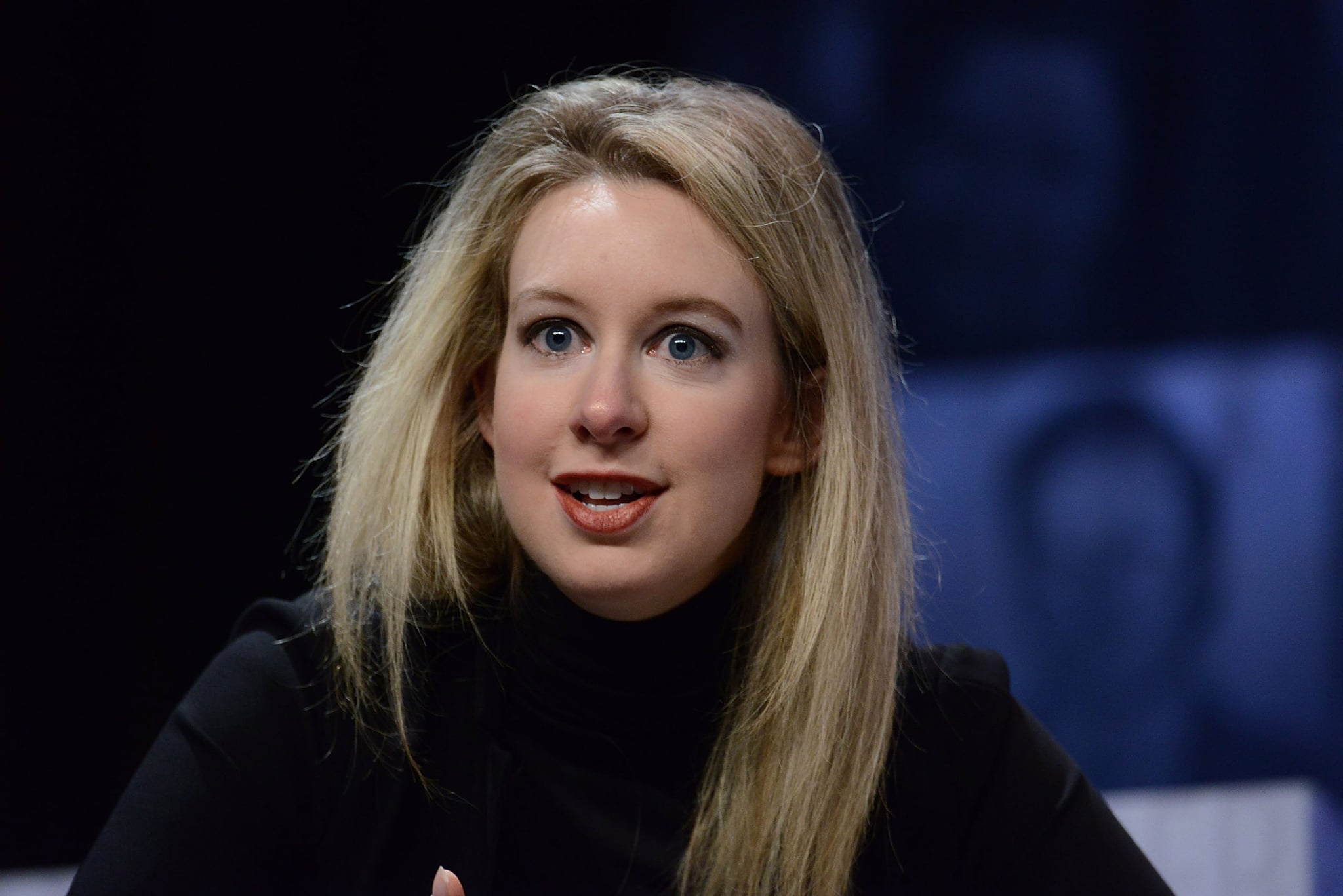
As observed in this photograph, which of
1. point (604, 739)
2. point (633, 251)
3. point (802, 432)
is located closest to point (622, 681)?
point (604, 739)

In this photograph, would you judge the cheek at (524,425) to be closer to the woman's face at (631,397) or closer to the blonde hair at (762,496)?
the woman's face at (631,397)

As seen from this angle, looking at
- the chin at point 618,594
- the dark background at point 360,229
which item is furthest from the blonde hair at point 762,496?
the dark background at point 360,229

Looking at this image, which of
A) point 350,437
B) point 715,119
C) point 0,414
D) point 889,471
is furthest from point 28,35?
point 889,471

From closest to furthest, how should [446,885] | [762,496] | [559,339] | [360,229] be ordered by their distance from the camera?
[446,885], [559,339], [762,496], [360,229]

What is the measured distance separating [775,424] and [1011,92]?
3.15 feet

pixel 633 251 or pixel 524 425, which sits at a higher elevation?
pixel 633 251

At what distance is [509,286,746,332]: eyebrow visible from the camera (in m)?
1.10

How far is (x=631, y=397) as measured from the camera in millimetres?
1073

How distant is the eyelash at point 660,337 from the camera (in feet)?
3.64

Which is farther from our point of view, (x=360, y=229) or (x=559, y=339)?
(x=360, y=229)

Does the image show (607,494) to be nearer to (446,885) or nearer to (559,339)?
(559,339)

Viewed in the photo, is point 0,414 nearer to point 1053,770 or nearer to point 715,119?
point 715,119

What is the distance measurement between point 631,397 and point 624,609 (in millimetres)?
196

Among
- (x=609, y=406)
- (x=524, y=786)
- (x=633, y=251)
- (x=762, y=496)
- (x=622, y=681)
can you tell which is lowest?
(x=524, y=786)
